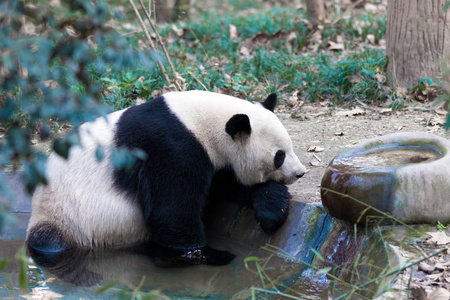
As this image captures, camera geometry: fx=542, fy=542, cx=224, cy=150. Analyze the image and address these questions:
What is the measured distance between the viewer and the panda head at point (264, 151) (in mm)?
3896

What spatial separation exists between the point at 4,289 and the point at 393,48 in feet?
15.9

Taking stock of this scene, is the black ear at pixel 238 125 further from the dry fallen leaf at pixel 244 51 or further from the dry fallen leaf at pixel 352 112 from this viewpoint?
the dry fallen leaf at pixel 244 51

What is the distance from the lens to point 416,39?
6.04m

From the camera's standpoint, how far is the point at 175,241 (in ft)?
12.7

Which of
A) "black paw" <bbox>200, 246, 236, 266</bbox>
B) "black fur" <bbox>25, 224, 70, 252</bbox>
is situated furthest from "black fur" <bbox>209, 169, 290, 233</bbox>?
"black fur" <bbox>25, 224, 70, 252</bbox>

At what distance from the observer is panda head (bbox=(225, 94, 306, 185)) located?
12.8 feet

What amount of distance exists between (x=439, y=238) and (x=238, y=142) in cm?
154

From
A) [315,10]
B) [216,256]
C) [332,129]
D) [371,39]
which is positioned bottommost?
[216,256]

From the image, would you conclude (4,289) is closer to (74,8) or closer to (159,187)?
(159,187)

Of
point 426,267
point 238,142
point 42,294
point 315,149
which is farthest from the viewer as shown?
point 315,149

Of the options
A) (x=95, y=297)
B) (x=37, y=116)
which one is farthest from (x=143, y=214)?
(x=37, y=116)

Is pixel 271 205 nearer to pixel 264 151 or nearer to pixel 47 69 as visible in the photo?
pixel 264 151

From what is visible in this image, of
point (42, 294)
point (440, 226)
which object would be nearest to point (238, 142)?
point (440, 226)

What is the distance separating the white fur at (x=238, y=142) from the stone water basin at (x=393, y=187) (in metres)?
0.59
